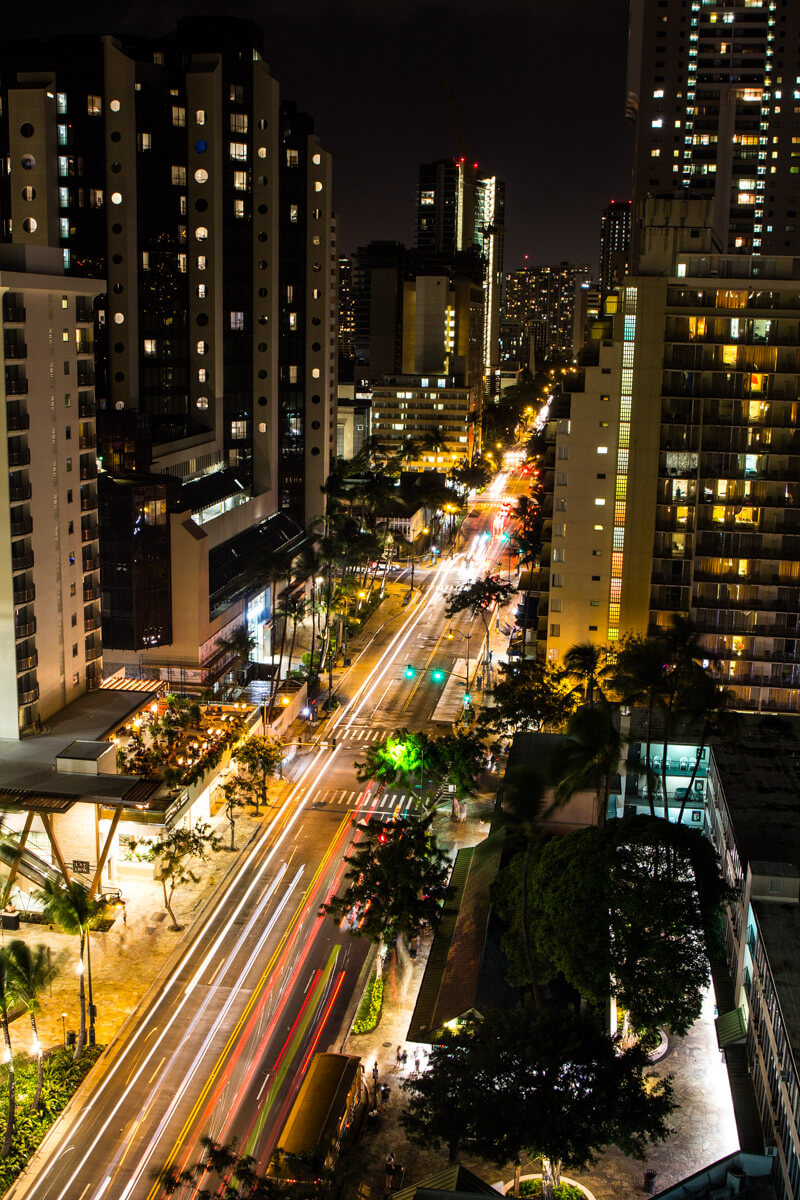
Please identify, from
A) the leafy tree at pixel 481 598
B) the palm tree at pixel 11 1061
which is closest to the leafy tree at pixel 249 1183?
the palm tree at pixel 11 1061

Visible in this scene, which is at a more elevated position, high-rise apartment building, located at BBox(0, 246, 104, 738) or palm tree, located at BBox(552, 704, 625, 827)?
high-rise apartment building, located at BBox(0, 246, 104, 738)

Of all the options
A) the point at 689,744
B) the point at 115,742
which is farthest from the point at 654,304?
the point at 115,742

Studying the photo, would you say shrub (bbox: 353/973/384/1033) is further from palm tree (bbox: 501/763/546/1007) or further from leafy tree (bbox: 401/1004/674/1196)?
leafy tree (bbox: 401/1004/674/1196)

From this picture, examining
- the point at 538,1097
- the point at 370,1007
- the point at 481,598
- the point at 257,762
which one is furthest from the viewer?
the point at 481,598

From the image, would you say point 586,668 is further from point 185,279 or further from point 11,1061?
point 185,279

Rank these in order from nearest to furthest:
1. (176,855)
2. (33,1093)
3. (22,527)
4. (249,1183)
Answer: (249,1183) → (33,1093) → (176,855) → (22,527)

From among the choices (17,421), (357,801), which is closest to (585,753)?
(357,801)

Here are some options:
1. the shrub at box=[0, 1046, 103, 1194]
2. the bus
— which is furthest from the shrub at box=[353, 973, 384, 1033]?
the shrub at box=[0, 1046, 103, 1194]
